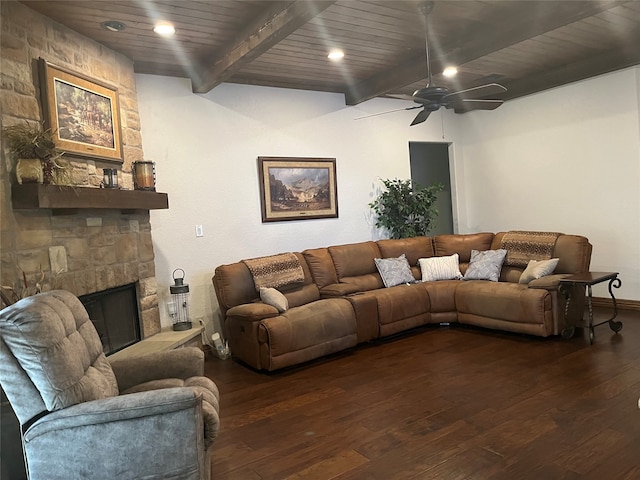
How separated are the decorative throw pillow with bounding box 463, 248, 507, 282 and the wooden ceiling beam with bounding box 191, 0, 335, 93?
127 inches

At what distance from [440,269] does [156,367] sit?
11.7 ft

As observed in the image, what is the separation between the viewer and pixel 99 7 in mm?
2949

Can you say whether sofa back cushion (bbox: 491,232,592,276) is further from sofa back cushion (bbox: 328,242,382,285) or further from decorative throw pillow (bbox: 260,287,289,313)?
decorative throw pillow (bbox: 260,287,289,313)

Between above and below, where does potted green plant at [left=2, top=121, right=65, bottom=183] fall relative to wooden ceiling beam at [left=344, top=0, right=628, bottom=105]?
below

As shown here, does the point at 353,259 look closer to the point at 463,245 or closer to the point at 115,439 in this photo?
the point at 463,245

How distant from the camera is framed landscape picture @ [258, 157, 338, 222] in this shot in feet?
16.3

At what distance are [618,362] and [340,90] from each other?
4.00m

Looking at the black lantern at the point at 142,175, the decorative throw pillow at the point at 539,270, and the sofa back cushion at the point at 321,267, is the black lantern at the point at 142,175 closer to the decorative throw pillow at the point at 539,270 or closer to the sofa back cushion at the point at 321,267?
the sofa back cushion at the point at 321,267

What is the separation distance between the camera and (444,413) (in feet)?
9.35

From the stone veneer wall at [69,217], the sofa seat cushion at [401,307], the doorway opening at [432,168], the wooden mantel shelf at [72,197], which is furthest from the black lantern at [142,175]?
the doorway opening at [432,168]

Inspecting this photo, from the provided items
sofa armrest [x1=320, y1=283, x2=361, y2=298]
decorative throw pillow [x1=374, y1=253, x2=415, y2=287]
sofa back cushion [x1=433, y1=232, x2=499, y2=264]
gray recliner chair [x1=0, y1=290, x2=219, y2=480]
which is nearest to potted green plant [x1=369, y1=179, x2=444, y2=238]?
sofa back cushion [x1=433, y1=232, x2=499, y2=264]

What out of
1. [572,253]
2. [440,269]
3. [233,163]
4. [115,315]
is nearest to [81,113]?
[115,315]

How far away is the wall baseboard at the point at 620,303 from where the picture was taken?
5029 mm

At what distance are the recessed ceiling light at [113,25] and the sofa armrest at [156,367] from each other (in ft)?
7.62
